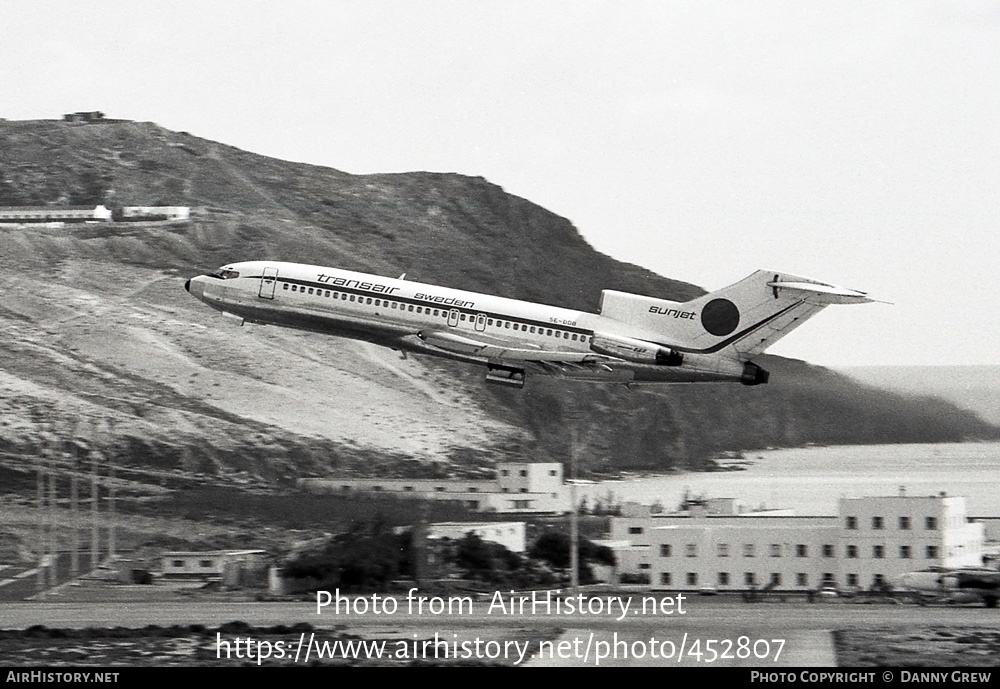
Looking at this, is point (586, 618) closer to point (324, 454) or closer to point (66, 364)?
point (324, 454)

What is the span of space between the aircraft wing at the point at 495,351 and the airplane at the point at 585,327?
0.05 m

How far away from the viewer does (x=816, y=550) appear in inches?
4011

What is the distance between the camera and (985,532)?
11438 centimetres

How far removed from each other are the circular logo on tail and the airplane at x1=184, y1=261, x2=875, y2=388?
5 cm

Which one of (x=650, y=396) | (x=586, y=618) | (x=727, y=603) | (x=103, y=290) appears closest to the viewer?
(x=586, y=618)

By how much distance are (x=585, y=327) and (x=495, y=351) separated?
187 inches

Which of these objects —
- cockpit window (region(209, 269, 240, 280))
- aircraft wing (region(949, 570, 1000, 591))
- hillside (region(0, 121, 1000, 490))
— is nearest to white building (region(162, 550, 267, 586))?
cockpit window (region(209, 269, 240, 280))

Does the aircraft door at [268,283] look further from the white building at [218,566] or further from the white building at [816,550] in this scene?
the white building at [816,550]

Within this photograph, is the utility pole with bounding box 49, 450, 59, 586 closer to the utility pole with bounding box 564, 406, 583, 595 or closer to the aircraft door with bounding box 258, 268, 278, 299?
the aircraft door with bounding box 258, 268, 278, 299

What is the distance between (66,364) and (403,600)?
7270 cm

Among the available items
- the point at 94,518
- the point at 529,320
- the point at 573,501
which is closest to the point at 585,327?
the point at 529,320

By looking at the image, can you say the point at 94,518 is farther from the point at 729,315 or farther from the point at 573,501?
the point at 729,315

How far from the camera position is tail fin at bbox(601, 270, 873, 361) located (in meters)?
92.1
